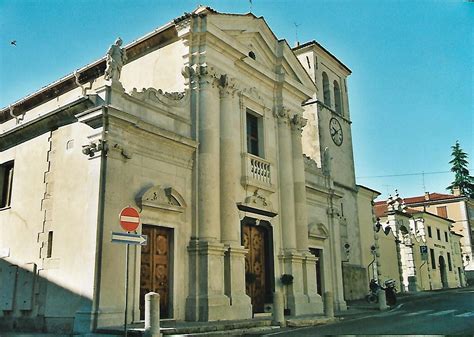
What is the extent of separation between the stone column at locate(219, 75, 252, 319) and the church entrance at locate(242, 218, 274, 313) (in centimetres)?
107

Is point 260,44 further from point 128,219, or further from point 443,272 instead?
point 443,272

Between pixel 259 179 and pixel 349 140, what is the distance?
1475cm

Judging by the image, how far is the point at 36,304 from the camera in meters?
12.6

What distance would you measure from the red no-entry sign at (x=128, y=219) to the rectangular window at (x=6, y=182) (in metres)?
7.88

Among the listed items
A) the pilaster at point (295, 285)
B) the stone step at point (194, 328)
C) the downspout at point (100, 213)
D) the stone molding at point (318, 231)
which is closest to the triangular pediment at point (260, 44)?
the downspout at point (100, 213)

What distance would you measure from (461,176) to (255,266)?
53008 millimetres

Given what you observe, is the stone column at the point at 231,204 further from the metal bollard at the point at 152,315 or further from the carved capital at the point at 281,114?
the metal bollard at the point at 152,315

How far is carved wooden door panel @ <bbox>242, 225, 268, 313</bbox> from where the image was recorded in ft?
53.9

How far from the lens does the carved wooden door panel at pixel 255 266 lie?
53.9ft

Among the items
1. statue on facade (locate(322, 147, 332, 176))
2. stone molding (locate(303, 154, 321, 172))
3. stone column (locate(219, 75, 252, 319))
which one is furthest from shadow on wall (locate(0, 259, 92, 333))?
statue on facade (locate(322, 147, 332, 176))

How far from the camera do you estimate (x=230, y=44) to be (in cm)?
1638

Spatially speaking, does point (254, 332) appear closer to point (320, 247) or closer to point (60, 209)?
point (60, 209)

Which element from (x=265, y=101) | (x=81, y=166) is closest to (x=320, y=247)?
(x=265, y=101)

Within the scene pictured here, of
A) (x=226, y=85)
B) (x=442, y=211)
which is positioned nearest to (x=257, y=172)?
(x=226, y=85)
